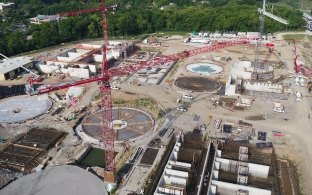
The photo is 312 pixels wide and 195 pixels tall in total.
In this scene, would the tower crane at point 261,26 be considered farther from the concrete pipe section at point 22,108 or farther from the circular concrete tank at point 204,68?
the concrete pipe section at point 22,108

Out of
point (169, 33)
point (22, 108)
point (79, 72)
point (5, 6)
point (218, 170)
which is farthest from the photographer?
point (5, 6)

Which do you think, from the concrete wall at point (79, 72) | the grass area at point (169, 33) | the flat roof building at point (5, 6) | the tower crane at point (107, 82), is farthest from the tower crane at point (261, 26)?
the flat roof building at point (5, 6)

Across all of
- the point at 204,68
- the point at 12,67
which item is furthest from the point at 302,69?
the point at 12,67

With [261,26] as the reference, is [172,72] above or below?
below

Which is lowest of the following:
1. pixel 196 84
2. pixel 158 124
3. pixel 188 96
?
pixel 158 124

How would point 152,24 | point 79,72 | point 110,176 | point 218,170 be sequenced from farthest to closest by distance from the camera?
point 152,24 → point 79,72 → point 218,170 → point 110,176

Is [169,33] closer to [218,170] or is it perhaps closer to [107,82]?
[107,82]

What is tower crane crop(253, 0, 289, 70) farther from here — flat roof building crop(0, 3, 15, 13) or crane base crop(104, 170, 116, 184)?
flat roof building crop(0, 3, 15, 13)

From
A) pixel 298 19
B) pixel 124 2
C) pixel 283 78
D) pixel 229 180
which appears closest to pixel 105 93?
pixel 229 180
